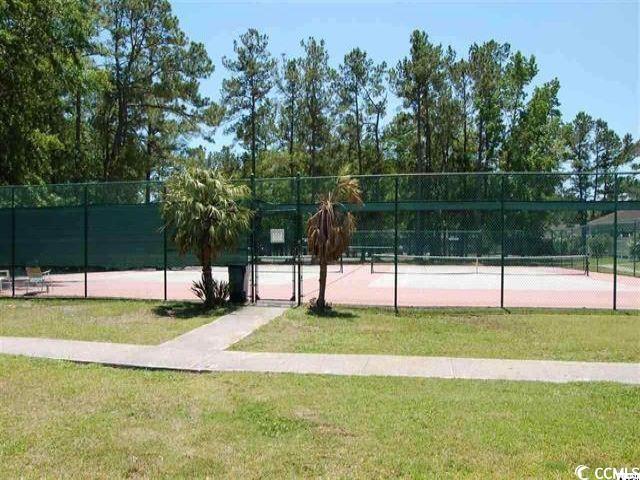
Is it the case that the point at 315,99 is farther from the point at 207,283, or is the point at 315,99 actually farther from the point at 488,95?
the point at 207,283

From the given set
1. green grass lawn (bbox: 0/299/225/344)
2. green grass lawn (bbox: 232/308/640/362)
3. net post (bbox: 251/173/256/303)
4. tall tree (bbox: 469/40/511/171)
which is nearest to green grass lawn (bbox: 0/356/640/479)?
green grass lawn (bbox: 232/308/640/362)

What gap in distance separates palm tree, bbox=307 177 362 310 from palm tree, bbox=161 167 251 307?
2.01 m

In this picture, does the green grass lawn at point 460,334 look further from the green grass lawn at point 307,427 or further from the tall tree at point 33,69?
the tall tree at point 33,69

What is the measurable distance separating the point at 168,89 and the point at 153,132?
28.4 ft

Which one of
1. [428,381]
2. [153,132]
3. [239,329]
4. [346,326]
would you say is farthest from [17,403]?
[153,132]

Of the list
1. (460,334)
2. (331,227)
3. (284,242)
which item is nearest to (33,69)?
(284,242)

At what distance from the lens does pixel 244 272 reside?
15008mm

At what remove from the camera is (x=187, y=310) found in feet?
46.6

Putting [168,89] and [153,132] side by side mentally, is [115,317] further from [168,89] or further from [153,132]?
[153,132]

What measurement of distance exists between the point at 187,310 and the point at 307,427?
9.09m

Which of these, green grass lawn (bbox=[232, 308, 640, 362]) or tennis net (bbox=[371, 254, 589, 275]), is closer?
green grass lawn (bbox=[232, 308, 640, 362])

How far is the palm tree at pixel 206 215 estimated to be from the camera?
14.2 m

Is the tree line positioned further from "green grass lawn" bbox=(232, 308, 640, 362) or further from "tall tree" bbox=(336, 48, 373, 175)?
"green grass lawn" bbox=(232, 308, 640, 362)

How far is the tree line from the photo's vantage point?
122 ft
